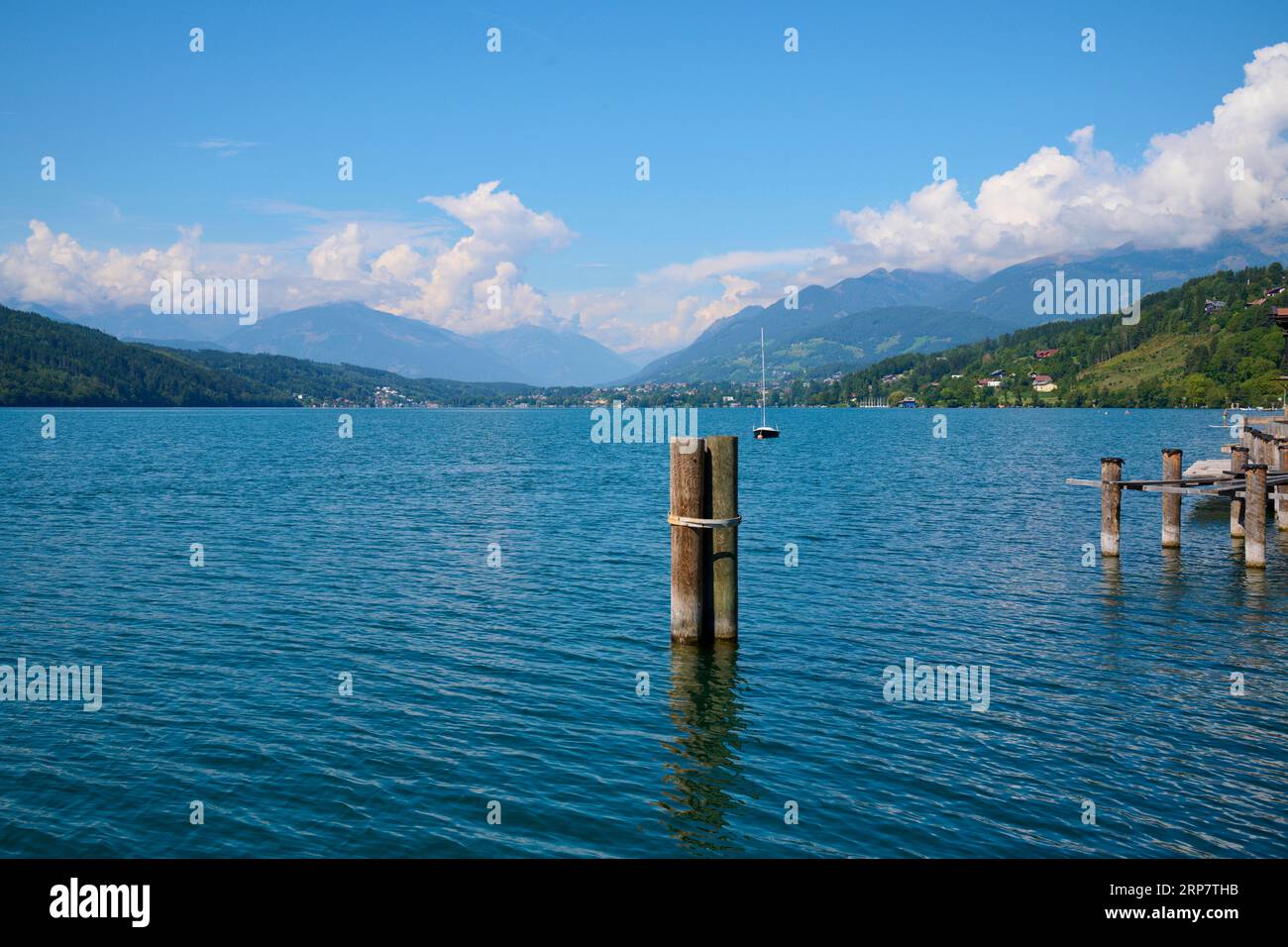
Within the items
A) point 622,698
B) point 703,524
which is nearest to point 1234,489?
point 703,524

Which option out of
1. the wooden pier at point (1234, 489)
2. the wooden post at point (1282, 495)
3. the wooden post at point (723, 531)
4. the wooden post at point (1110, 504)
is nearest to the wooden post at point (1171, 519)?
the wooden pier at point (1234, 489)

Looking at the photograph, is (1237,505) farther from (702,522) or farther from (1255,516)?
(702,522)

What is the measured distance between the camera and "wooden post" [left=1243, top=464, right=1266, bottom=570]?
33344 millimetres

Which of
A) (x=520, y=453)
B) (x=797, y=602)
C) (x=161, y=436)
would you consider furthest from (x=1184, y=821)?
Answer: (x=161, y=436)

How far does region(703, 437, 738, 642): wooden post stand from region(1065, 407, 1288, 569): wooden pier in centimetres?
1927

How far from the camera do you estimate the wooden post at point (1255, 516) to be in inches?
1313

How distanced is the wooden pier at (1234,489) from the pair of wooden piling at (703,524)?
19.5m

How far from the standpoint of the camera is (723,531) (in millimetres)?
21156

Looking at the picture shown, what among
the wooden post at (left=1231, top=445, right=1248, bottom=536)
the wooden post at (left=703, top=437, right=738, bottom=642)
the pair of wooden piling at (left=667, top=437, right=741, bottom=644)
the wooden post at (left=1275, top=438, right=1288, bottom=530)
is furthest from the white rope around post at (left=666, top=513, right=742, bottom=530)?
the wooden post at (left=1275, top=438, right=1288, bottom=530)

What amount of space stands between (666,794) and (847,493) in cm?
5472

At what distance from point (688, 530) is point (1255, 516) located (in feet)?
80.0

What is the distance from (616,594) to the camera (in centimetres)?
3161
